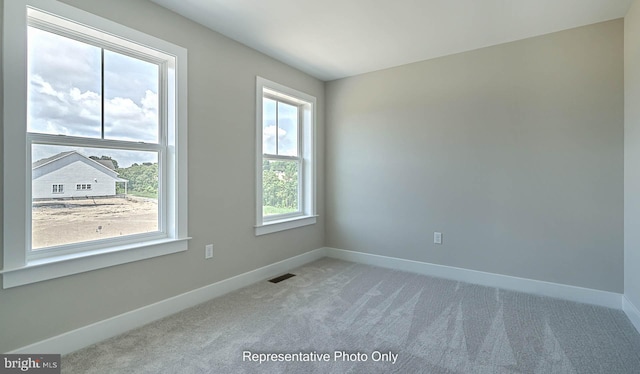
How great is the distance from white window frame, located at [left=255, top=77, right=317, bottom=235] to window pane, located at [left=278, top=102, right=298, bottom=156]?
0.24 feet

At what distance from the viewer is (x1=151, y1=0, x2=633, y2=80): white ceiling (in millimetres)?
2393

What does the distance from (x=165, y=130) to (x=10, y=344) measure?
1685 mm

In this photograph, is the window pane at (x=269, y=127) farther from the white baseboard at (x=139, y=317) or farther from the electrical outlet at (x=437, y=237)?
the electrical outlet at (x=437, y=237)

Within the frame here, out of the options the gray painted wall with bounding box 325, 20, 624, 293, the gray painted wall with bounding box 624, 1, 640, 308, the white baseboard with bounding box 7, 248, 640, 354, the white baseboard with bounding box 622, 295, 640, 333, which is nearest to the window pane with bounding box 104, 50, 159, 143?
the white baseboard with bounding box 7, 248, 640, 354

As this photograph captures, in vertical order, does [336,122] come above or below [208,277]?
above

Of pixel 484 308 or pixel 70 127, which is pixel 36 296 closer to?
pixel 70 127

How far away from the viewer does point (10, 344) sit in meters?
1.75

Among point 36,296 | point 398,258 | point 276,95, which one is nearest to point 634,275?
point 398,258

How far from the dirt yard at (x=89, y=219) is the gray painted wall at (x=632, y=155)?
152 inches

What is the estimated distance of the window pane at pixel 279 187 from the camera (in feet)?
11.8

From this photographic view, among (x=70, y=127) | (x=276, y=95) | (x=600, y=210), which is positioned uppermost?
(x=276, y=95)

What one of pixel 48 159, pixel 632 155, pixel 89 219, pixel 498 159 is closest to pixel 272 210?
pixel 89 219

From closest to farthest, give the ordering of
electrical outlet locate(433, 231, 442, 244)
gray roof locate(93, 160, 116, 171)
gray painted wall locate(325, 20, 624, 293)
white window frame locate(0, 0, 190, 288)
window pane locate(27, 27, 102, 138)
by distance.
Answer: white window frame locate(0, 0, 190, 288)
window pane locate(27, 27, 102, 138)
gray roof locate(93, 160, 116, 171)
gray painted wall locate(325, 20, 624, 293)
electrical outlet locate(433, 231, 442, 244)

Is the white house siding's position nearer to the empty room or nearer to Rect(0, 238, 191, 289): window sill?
the empty room
